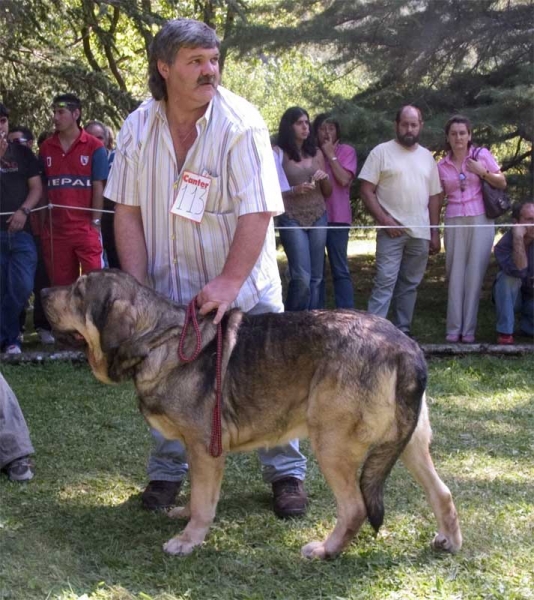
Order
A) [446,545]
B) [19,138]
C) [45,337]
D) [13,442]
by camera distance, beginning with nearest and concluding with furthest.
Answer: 1. [446,545]
2. [13,442]
3. [45,337]
4. [19,138]

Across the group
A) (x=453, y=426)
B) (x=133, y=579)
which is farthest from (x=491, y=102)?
(x=133, y=579)

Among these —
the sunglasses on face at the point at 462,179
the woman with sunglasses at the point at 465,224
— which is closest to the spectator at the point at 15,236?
the woman with sunglasses at the point at 465,224

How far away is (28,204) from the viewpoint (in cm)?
905

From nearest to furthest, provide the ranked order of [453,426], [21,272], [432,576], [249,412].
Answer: [432,576] → [249,412] → [453,426] → [21,272]

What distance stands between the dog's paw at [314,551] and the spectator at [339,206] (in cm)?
567

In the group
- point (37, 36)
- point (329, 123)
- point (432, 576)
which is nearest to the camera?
point (432, 576)

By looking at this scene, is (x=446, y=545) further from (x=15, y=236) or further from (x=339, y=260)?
(x=15, y=236)

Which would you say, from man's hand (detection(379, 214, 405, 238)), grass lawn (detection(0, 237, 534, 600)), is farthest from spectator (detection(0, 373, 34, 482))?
man's hand (detection(379, 214, 405, 238))

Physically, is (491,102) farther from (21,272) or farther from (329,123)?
(21,272)

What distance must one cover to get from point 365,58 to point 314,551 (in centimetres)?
830

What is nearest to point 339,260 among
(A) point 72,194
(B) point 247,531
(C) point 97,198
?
(C) point 97,198

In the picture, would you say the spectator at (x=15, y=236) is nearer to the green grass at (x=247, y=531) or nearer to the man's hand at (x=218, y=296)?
the green grass at (x=247, y=531)

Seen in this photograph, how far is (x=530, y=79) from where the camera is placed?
1013 cm

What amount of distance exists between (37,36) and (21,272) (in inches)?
157
